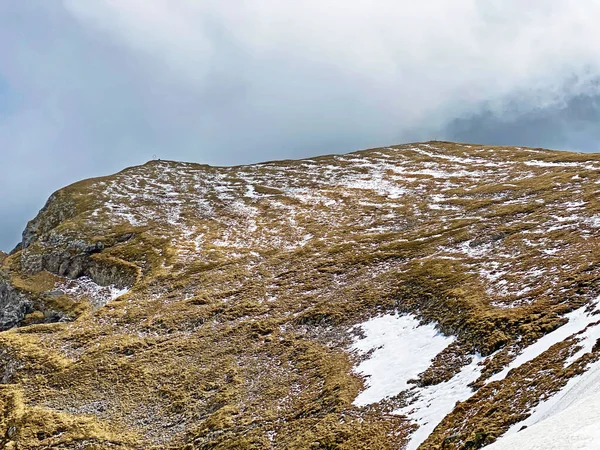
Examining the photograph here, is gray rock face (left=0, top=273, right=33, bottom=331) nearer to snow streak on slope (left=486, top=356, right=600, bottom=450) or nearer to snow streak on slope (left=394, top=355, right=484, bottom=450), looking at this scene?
snow streak on slope (left=394, top=355, right=484, bottom=450)

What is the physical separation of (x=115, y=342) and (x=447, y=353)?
3559 centimetres

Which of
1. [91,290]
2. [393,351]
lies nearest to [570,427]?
[393,351]

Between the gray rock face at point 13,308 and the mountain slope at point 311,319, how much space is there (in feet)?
1.23

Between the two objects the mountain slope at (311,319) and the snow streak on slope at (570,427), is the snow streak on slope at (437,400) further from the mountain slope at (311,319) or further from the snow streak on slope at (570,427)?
the snow streak on slope at (570,427)

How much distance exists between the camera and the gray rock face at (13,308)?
6931cm

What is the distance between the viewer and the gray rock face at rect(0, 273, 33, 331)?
69.3 m

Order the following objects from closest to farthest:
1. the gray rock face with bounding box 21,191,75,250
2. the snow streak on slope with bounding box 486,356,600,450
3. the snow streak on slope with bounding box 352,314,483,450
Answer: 1. the snow streak on slope with bounding box 486,356,600,450
2. the snow streak on slope with bounding box 352,314,483,450
3. the gray rock face with bounding box 21,191,75,250

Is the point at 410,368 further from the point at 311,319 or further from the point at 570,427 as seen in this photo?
the point at 570,427

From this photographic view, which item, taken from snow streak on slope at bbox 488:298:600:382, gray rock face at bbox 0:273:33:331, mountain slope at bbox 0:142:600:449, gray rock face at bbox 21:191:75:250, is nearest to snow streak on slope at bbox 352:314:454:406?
mountain slope at bbox 0:142:600:449

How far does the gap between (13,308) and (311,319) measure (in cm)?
5156

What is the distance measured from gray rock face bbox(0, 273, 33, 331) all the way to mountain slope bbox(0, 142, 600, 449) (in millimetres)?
374

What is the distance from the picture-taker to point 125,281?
234 feet

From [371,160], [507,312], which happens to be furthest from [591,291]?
[371,160]

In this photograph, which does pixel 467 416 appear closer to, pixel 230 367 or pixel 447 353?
pixel 447 353
